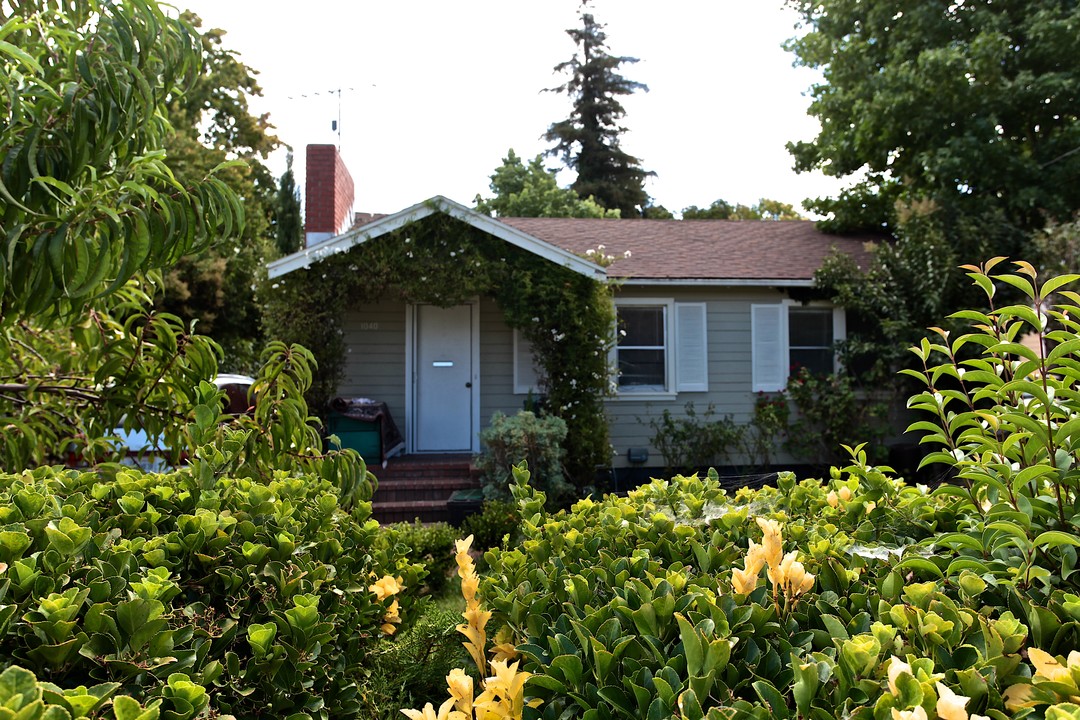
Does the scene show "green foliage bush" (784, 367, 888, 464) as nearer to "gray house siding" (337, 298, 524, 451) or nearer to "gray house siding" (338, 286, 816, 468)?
"gray house siding" (338, 286, 816, 468)

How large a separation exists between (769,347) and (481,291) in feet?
16.3

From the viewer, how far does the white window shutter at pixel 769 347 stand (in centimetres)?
1258

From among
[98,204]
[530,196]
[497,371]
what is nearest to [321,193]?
[497,371]

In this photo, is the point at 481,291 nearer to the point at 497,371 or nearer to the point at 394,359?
the point at 497,371

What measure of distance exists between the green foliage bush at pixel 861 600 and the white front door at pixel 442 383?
1053cm

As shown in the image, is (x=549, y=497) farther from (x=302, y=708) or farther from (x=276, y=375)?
(x=302, y=708)

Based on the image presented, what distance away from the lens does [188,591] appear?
1.87m

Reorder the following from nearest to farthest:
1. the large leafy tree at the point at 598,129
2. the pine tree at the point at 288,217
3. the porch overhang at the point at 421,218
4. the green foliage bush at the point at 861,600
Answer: the green foliage bush at the point at 861,600, the porch overhang at the point at 421,218, the pine tree at the point at 288,217, the large leafy tree at the point at 598,129

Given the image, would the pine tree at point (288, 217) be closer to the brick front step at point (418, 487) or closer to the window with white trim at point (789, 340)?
the brick front step at point (418, 487)

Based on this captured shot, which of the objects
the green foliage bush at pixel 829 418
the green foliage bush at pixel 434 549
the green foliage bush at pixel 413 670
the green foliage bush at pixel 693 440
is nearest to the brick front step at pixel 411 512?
the green foliage bush at pixel 434 549

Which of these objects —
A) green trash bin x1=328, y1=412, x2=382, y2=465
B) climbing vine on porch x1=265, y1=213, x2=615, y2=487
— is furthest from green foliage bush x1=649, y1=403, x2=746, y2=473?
green trash bin x1=328, y1=412, x2=382, y2=465

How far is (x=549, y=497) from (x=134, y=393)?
→ 6894mm

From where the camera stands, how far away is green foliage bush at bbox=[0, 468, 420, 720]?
1.37m

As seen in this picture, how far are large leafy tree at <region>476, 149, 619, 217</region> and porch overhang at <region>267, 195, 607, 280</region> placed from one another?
19219mm
